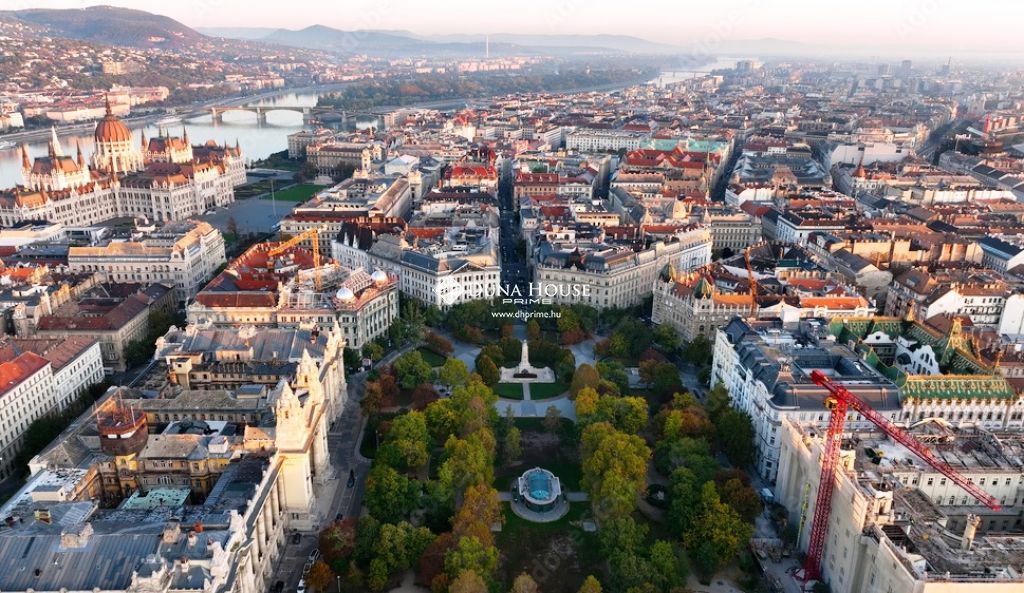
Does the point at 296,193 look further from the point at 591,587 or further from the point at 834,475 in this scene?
the point at 834,475

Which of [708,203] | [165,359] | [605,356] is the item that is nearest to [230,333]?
[165,359]

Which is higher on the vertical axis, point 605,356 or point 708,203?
point 708,203

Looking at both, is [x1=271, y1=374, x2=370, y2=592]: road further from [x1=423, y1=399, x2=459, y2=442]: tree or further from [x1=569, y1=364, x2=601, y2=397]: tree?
[x1=569, y1=364, x2=601, y2=397]: tree

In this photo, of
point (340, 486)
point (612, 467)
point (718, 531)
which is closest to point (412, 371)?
point (340, 486)

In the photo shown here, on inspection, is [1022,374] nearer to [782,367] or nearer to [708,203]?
[782,367]

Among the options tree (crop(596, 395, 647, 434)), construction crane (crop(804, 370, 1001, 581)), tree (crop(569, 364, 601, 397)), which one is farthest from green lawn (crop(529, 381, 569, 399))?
construction crane (crop(804, 370, 1001, 581))
